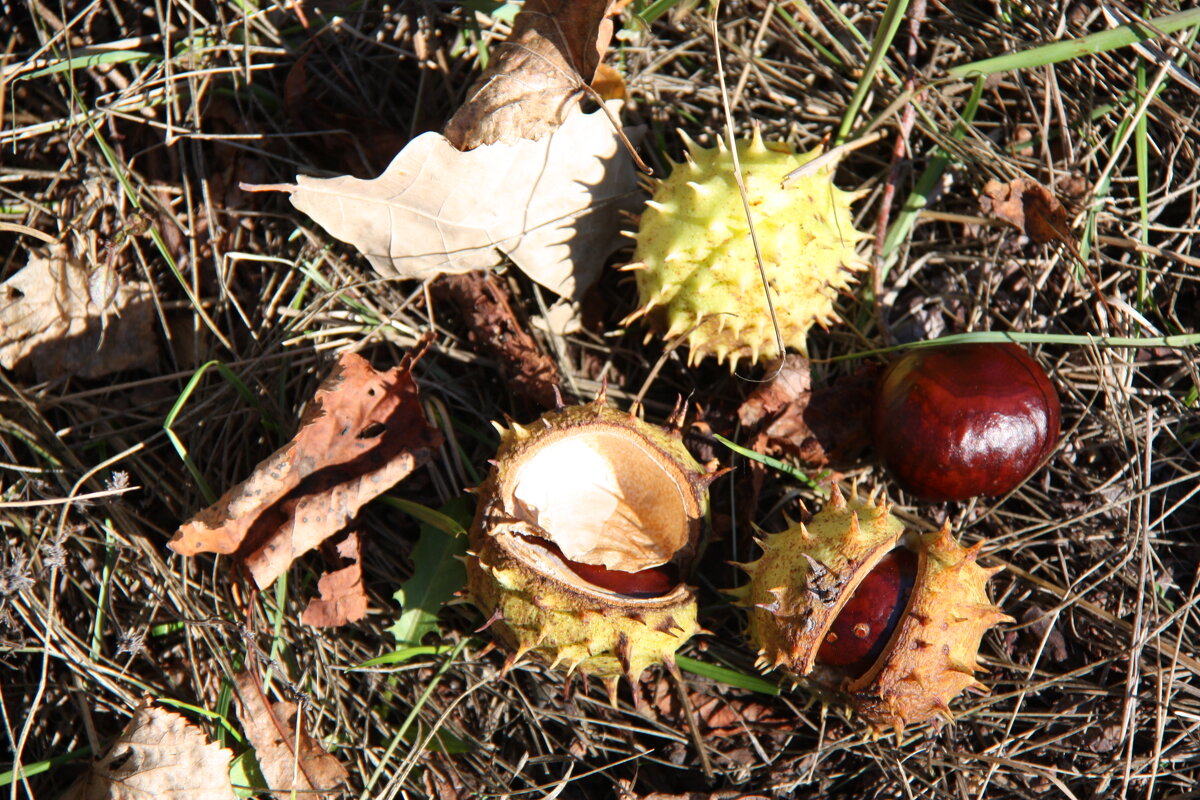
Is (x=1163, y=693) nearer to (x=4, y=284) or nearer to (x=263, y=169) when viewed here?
(x=263, y=169)

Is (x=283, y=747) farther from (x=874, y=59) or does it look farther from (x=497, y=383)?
(x=874, y=59)

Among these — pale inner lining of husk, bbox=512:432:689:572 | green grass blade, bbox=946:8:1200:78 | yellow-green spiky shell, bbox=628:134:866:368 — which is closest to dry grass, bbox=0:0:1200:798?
green grass blade, bbox=946:8:1200:78

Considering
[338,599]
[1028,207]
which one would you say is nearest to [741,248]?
[1028,207]

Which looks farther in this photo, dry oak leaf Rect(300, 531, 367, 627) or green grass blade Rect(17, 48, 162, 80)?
green grass blade Rect(17, 48, 162, 80)

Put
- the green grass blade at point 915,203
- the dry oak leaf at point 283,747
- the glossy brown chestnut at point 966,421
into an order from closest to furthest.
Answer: the glossy brown chestnut at point 966,421 < the dry oak leaf at point 283,747 < the green grass blade at point 915,203

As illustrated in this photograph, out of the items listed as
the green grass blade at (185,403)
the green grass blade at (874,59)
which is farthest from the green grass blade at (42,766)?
the green grass blade at (874,59)

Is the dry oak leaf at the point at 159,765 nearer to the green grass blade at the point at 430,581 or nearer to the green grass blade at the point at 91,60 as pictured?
the green grass blade at the point at 430,581

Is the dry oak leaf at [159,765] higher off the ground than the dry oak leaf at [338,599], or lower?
lower

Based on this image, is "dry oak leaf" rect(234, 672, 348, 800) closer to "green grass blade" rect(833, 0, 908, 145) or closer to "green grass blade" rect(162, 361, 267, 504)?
"green grass blade" rect(162, 361, 267, 504)
